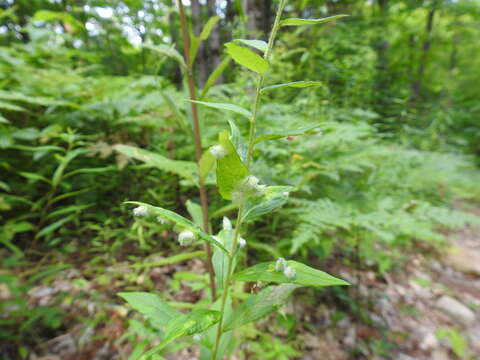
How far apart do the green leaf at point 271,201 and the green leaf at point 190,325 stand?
24 centimetres

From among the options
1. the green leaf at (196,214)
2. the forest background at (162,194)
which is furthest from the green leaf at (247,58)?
the green leaf at (196,214)

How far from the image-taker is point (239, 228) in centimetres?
56

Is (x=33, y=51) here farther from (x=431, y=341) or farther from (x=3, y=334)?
(x=431, y=341)

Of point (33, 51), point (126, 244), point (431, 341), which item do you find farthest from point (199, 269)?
point (33, 51)

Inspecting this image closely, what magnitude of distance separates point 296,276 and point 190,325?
251mm

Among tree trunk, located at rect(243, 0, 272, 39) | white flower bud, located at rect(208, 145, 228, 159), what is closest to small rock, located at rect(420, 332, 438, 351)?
white flower bud, located at rect(208, 145, 228, 159)

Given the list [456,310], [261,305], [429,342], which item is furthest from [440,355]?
[261,305]

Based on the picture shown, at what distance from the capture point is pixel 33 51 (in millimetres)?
2326

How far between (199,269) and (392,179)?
68.9 inches

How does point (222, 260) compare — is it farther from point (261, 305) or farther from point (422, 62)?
point (422, 62)

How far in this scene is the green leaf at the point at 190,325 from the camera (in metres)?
0.47

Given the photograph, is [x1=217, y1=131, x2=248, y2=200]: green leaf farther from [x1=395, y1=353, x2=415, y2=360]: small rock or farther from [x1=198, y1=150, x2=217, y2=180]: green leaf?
[x1=395, y1=353, x2=415, y2=360]: small rock

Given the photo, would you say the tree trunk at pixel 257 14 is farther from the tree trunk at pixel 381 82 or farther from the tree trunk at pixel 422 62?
the tree trunk at pixel 422 62

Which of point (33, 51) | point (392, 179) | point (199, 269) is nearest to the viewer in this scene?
point (199, 269)
